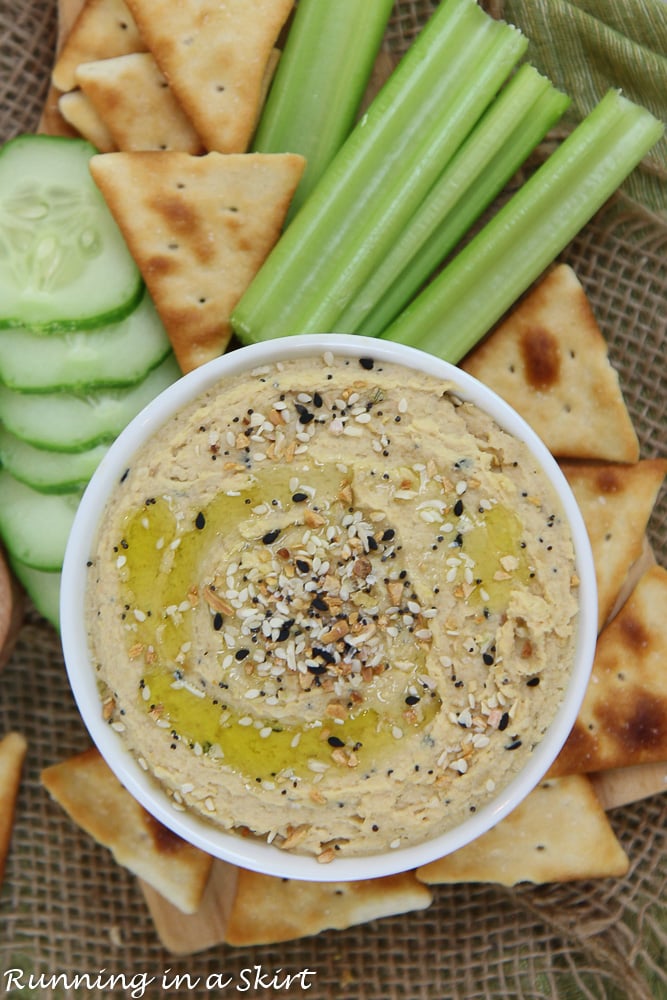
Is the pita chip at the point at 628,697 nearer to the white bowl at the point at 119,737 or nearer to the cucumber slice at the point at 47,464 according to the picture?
the white bowl at the point at 119,737

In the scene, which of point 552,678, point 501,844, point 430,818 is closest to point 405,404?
point 552,678

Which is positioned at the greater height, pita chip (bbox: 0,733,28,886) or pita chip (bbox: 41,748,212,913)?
pita chip (bbox: 41,748,212,913)

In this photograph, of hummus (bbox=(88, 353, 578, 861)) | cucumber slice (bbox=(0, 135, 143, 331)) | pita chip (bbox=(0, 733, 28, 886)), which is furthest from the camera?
pita chip (bbox=(0, 733, 28, 886))

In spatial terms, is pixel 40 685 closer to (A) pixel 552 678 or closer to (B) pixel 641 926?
(A) pixel 552 678

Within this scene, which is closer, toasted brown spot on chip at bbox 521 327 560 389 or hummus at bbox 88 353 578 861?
hummus at bbox 88 353 578 861

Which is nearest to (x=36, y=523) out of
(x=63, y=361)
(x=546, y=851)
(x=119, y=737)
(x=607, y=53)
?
(x=63, y=361)

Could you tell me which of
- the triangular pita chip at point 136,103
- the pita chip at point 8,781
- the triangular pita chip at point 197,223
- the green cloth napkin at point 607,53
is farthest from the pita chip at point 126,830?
the green cloth napkin at point 607,53

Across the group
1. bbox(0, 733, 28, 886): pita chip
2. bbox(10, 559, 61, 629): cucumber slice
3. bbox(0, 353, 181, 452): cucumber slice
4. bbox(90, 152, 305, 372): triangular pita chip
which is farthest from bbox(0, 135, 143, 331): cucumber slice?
bbox(0, 733, 28, 886): pita chip

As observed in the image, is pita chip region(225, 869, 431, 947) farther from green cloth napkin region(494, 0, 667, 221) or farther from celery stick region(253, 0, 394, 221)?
green cloth napkin region(494, 0, 667, 221)
